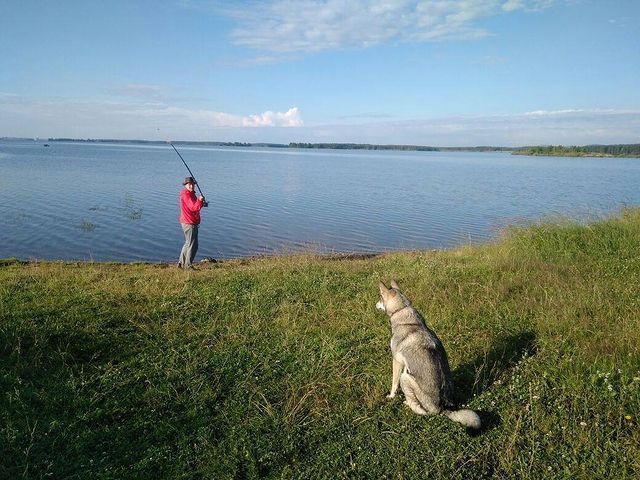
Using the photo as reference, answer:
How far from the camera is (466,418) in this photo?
15.2 feet

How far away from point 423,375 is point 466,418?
0.61 metres

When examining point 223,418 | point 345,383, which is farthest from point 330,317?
point 223,418

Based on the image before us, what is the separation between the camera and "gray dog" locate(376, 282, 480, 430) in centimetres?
486

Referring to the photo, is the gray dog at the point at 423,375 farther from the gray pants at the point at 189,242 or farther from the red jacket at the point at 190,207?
the gray pants at the point at 189,242

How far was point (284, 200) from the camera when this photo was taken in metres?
33.0

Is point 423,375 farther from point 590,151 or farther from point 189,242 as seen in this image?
point 590,151

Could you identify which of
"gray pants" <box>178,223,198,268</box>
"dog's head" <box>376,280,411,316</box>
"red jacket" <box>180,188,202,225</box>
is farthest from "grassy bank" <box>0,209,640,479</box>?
"red jacket" <box>180,188,202,225</box>

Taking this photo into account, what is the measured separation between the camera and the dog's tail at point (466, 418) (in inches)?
181

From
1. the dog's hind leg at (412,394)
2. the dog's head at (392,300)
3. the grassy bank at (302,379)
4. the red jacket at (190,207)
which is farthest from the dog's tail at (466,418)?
the red jacket at (190,207)

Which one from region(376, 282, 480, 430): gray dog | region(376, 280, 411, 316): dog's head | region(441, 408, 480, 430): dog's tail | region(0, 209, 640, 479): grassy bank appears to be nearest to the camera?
region(0, 209, 640, 479): grassy bank

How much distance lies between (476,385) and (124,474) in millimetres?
4021

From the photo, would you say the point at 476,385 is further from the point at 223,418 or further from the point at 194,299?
the point at 194,299

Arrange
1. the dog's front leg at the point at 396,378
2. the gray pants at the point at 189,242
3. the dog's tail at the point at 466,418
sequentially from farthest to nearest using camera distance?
the gray pants at the point at 189,242 < the dog's front leg at the point at 396,378 < the dog's tail at the point at 466,418

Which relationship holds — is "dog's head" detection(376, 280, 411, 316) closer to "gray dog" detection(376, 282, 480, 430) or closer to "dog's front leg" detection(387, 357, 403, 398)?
"gray dog" detection(376, 282, 480, 430)
